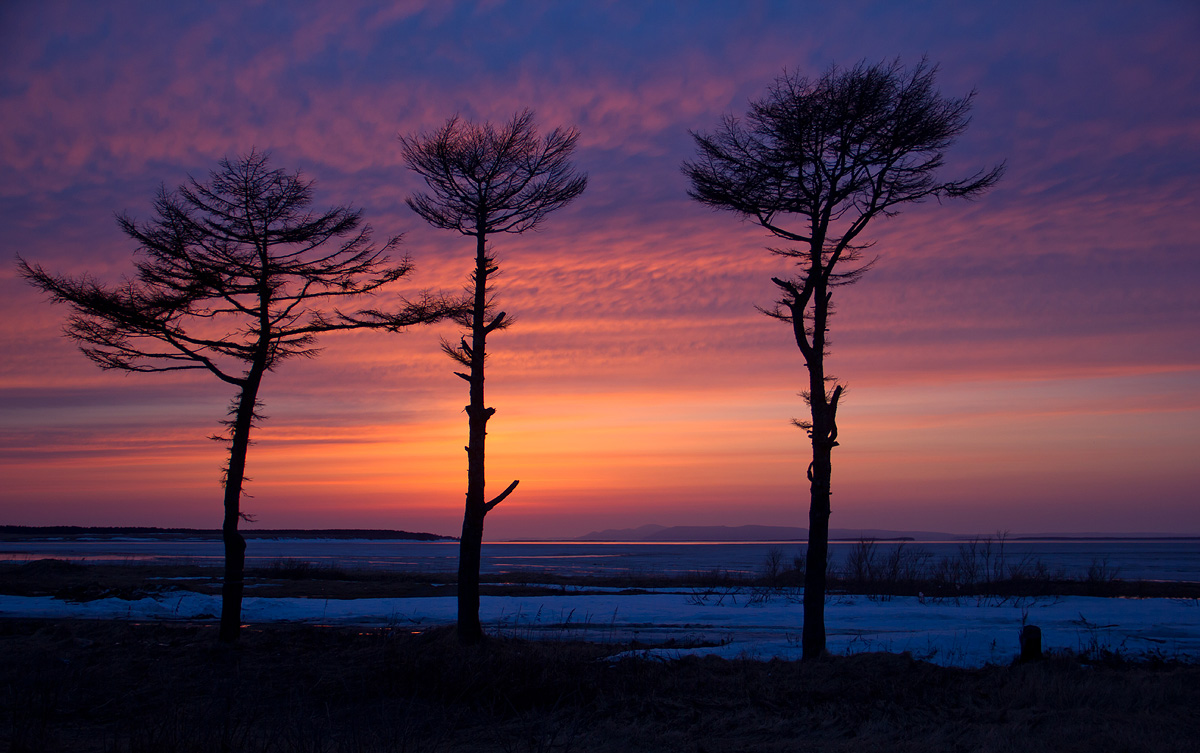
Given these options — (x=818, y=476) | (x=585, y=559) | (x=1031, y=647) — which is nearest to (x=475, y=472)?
(x=818, y=476)

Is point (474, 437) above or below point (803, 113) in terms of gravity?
below

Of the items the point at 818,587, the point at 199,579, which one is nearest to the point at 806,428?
the point at 818,587

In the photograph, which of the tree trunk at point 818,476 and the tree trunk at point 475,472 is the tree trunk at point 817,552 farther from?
the tree trunk at point 475,472

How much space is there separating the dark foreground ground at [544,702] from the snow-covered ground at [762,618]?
8.64 feet

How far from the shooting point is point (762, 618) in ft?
72.7

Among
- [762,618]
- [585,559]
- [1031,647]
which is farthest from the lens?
[585,559]

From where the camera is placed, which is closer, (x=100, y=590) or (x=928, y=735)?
(x=928, y=735)

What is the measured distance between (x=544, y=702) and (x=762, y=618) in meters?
13.7

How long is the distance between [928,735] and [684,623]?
13.0 meters

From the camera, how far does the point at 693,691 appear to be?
1021cm

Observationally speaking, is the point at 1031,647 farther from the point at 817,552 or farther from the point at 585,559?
the point at 585,559

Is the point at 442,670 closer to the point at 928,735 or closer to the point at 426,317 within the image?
the point at 928,735

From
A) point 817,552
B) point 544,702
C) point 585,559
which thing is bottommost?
point 585,559

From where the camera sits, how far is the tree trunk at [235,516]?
1327cm
